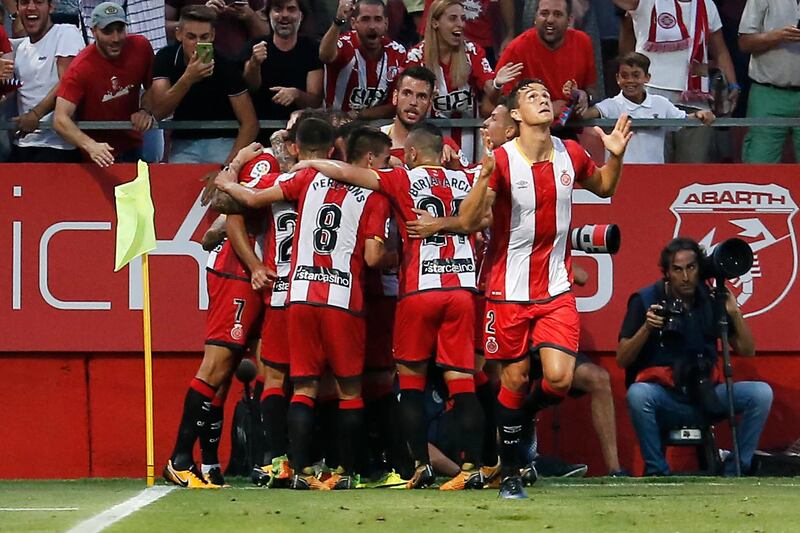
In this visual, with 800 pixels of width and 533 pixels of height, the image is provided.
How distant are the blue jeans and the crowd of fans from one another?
1959mm

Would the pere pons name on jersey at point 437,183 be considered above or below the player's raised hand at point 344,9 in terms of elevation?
below

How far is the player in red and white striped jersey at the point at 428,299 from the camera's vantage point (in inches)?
396

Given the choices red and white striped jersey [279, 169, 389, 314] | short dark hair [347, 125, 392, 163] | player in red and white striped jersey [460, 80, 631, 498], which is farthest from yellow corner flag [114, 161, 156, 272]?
player in red and white striped jersey [460, 80, 631, 498]

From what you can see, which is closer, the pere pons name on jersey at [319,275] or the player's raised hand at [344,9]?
the pere pons name on jersey at [319,275]

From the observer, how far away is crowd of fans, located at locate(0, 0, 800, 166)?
12062 mm

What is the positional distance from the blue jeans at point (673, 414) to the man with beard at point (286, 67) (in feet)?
10.9

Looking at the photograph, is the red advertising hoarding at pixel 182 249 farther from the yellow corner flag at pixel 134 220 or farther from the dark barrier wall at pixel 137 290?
the yellow corner flag at pixel 134 220

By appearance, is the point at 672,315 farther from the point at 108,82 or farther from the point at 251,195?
the point at 108,82

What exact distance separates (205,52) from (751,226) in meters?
4.41

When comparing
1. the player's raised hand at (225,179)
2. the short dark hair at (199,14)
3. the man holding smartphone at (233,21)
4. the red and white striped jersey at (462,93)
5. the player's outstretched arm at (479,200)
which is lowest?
the player's outstretched arm at (479,200)

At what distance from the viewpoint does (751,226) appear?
1259 cm

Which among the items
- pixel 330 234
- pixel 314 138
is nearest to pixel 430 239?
pixel 330 234

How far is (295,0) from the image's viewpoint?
12.4 metres

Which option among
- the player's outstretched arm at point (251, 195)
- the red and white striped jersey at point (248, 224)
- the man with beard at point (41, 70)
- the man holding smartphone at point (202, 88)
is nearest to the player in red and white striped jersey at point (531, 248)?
the player's outstretched arm at point (251, 195)
